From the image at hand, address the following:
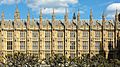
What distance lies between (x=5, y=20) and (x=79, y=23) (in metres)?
17.4

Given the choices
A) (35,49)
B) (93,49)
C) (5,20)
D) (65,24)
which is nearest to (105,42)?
(93,49)

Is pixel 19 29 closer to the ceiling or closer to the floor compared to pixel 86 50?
closer to the ceiling

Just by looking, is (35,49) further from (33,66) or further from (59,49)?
(33,66)

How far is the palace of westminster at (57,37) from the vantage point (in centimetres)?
7175

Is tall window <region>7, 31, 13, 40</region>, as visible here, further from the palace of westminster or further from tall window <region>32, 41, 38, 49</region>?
tall window <region>32, 41, 38, 49</region>

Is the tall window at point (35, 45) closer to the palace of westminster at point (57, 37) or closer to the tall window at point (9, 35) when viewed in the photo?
the palace of westminster at point (57, 37)

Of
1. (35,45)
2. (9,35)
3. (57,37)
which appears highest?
(9,35)

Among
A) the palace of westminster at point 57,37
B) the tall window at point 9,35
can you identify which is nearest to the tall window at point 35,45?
the palace of westminster at point 57,37

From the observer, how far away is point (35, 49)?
71.9 metres

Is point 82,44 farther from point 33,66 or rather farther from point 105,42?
point 33,66

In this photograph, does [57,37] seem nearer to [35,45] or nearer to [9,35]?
[35,45]

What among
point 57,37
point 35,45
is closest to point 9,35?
point 35,45

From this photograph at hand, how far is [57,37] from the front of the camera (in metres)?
72.8

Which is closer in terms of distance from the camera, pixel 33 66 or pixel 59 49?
pixel 33 66
